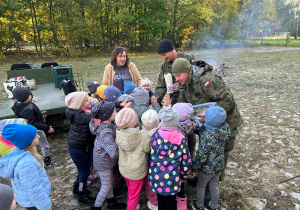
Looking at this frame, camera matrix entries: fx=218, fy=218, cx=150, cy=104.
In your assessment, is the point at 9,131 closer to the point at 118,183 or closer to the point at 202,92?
the point at 118,183

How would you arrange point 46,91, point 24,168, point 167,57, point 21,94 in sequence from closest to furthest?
point 24,168 < point 21,94 < point 167,57 < point 46,91

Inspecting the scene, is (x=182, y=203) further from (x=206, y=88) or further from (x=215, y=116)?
(x=206, y=88)

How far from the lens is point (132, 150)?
2676 mm

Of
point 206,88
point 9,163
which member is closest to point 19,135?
point 9,163

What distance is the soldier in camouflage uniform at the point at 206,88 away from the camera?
2930 mm

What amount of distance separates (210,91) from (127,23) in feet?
89.7

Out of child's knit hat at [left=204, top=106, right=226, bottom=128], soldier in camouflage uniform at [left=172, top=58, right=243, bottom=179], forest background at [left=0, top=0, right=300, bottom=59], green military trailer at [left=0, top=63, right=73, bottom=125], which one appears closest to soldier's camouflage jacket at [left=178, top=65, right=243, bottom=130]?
soldier in camouflage uniform at [left=172, top=58, right=243, bottom=179]

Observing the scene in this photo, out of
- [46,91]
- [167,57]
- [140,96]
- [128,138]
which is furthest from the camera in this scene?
[46,91]

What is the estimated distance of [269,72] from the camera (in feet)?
41.5

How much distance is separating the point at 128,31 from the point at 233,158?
26636 millimetres

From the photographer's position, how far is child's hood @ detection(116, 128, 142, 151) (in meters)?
2.54

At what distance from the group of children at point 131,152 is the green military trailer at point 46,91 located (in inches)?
77.7

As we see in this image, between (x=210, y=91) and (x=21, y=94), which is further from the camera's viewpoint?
(x=21, y=94)

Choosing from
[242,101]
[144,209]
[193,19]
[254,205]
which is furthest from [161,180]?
[193,19]
